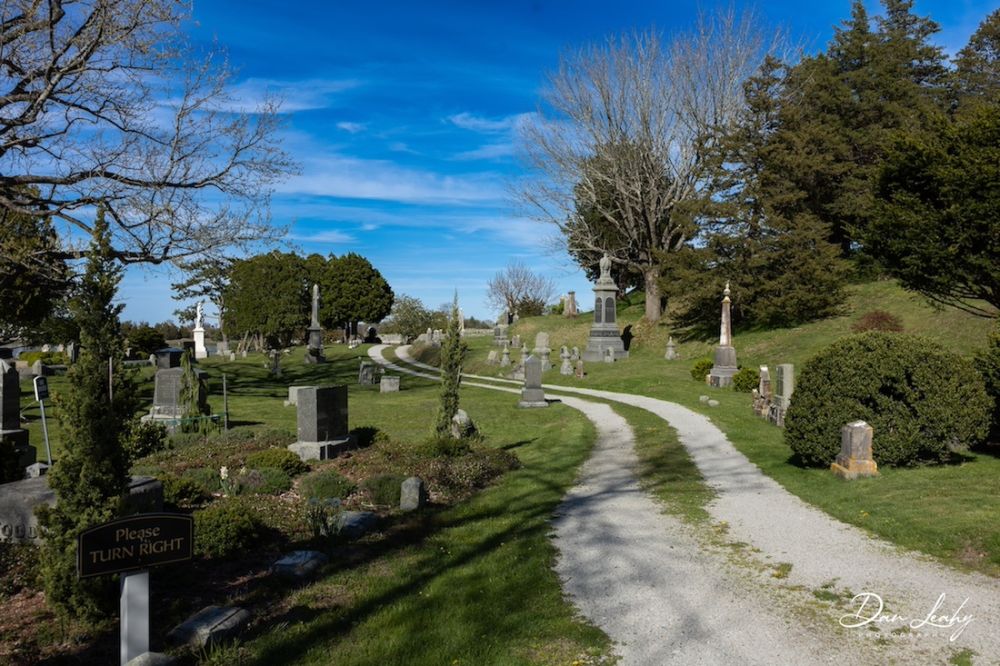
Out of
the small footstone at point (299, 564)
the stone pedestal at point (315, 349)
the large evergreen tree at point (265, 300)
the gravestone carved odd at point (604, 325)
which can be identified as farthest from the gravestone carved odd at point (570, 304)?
the small footstone at point (299, 564)

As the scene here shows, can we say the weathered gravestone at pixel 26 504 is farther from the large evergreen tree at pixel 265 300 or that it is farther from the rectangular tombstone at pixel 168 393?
the large evergreen tree at pixel 265 300

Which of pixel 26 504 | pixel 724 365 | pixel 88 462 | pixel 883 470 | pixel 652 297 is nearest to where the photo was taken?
pixel 88 462

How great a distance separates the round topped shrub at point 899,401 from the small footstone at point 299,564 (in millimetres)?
8327

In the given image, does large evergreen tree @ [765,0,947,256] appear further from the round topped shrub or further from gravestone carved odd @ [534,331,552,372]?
the round topped shrub

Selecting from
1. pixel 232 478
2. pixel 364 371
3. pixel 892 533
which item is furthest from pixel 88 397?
pixel 364 371

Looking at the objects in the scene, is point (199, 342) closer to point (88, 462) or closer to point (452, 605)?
point (88, 462)

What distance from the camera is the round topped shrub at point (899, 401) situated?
10219 millimetres

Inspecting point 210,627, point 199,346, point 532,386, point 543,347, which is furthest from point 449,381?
point 199,346

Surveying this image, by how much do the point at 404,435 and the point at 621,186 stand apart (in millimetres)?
28158

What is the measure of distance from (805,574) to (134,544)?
6214 mm

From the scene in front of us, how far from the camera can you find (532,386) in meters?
21.2

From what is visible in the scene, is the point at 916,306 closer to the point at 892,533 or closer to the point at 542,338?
the point at 542,338

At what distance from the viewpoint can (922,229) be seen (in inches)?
774

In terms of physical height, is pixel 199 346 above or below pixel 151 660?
above
